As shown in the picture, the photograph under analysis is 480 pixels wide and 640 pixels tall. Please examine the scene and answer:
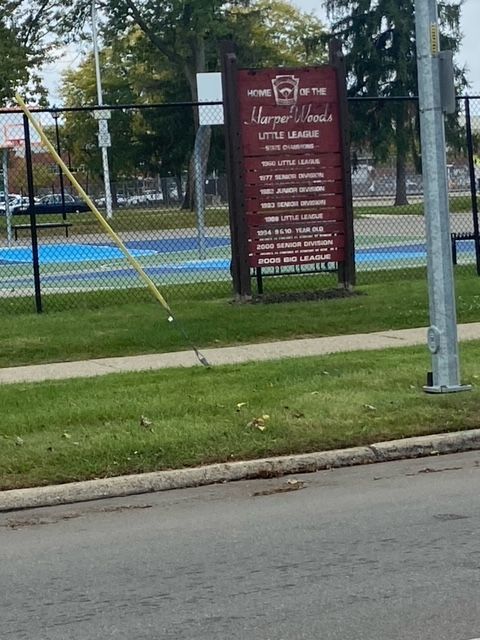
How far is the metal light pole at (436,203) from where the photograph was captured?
8.80 metres

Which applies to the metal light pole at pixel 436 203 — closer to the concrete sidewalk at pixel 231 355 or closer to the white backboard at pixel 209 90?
the concrete sidewalk at pixel 231 355

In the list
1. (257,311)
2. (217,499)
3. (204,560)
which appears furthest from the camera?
(257,311)

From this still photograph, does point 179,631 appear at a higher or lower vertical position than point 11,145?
lower

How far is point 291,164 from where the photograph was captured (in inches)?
575

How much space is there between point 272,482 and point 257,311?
22.0 feet

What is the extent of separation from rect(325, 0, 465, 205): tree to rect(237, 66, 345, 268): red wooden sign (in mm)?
35833

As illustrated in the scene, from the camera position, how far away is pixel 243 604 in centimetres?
495

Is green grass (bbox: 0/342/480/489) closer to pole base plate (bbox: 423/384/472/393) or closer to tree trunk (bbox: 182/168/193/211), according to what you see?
pole base plate (bbox: 423/384/472/393)

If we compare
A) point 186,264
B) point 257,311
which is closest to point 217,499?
point 257,311

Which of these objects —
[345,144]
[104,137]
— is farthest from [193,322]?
[104,137]

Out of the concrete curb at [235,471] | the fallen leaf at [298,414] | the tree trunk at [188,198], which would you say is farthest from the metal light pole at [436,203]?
the tree trunk at [188,198]

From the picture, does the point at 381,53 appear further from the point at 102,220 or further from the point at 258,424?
the point at 258,424

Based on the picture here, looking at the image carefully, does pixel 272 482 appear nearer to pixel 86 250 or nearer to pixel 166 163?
pixel 86 250

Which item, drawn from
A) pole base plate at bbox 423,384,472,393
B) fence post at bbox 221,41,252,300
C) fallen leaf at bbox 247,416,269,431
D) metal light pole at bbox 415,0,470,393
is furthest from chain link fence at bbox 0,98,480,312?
fallen leaf at bbox 247,416,269,431
